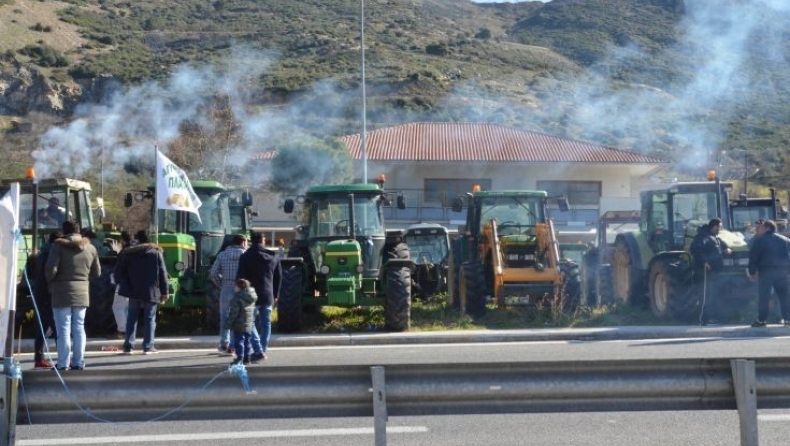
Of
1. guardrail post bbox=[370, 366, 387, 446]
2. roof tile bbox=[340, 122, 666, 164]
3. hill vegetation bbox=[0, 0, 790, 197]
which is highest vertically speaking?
hill vegetation bbox=[0, 0, 790, 197]

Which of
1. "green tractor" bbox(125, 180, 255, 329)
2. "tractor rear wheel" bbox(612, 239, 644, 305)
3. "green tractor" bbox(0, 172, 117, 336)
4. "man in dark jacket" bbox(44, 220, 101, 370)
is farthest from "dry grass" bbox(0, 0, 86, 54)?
"man in dark jacket" bbox(44, 220, 101, 370)

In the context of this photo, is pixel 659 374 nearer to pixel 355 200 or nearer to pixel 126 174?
pixel 355 200

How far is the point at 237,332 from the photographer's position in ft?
37.5

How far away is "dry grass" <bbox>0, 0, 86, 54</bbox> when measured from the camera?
56956 millimetres

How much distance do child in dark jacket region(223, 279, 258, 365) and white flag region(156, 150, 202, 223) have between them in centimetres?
341

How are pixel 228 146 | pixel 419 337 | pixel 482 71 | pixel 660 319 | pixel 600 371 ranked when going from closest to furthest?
pixel 600 371 → pixel 419 337 → pixel 660 319 → pixel 228 146 → pixel 482 71

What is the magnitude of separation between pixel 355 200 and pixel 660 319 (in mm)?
5494

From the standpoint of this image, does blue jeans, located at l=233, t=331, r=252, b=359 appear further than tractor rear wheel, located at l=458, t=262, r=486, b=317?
No

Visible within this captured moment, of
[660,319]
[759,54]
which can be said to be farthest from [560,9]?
[660,319]

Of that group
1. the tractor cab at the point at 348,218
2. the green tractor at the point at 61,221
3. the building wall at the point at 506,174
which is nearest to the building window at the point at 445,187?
the building wall at the point at 506,174

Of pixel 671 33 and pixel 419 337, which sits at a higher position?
pixel 671 33

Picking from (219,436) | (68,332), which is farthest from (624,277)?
(219,436)

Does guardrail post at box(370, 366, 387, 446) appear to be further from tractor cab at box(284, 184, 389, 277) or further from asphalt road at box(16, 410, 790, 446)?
tractor cab at box(284, 184, 389, 277)

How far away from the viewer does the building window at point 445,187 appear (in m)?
38.7
